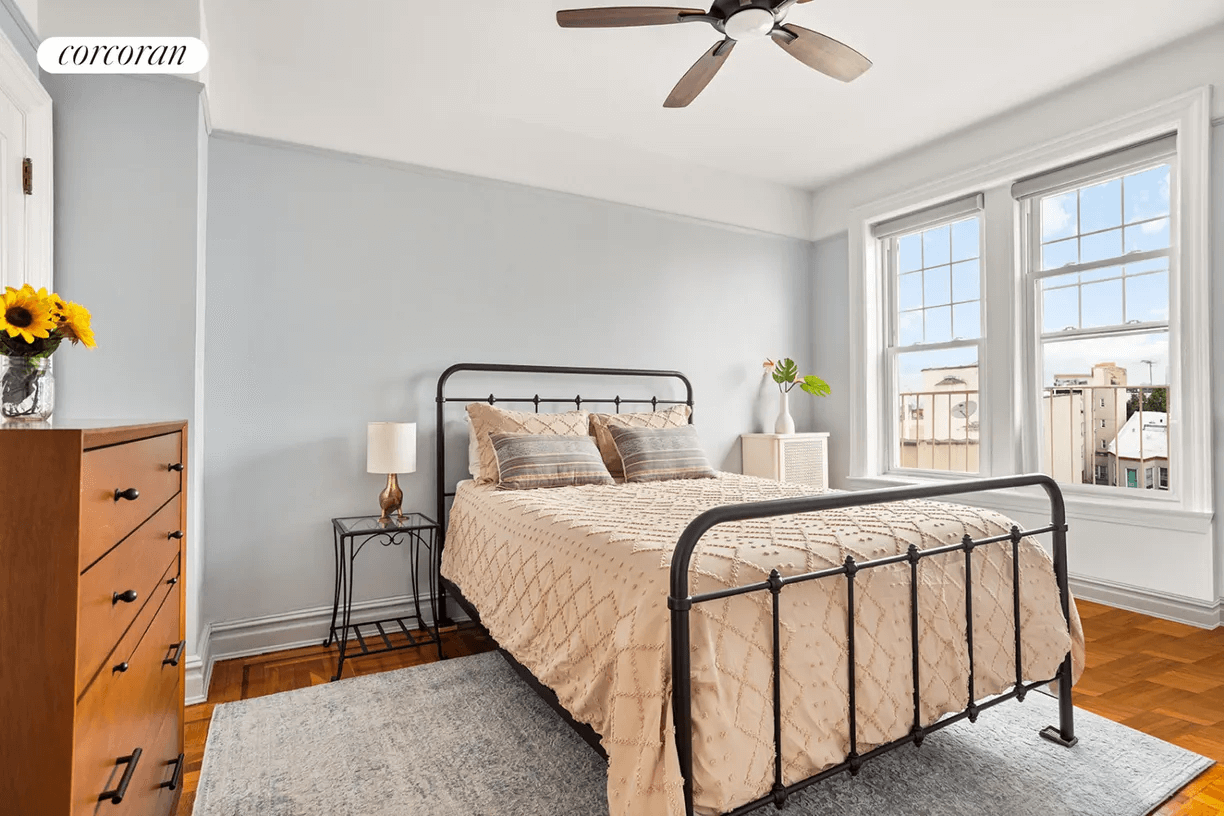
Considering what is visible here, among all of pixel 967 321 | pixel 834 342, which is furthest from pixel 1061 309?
pixel 834 342

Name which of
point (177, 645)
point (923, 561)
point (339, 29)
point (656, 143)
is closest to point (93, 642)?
point (177, 645)

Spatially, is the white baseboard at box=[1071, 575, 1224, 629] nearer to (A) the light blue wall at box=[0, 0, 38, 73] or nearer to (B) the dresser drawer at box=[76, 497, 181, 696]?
(B) the dresser drawer at box=[76, 497, 181, 696]

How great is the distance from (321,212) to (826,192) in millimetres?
3523

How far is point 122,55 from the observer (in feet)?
7.68

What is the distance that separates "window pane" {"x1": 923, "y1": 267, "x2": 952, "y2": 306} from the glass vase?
4541 mm

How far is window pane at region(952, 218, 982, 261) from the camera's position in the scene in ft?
13.5

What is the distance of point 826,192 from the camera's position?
4867mm

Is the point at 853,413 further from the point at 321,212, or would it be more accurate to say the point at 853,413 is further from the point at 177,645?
the point at 177,645

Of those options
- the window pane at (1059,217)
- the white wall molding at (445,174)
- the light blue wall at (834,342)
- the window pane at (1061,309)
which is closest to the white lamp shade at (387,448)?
the white wall molding at (445,174)

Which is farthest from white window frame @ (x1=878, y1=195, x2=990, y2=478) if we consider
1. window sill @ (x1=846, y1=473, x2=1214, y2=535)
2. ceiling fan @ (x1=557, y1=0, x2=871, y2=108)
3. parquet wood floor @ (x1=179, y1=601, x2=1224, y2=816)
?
ceiling fan @ (x1=557, y1=0, x2=871, y2=108)

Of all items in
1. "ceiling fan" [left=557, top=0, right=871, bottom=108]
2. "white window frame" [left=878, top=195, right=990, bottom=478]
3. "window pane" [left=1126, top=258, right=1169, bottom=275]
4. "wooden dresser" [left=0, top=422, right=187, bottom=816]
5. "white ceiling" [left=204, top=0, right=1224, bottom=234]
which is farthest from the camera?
"white window frame" [left=878, top=195, right=990, bottom=478]

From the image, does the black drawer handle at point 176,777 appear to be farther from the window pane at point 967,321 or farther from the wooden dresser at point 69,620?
the window pane at point 967,321

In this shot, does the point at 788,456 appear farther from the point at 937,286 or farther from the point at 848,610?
the point at 848,610

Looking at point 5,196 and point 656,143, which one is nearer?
point 5,196
